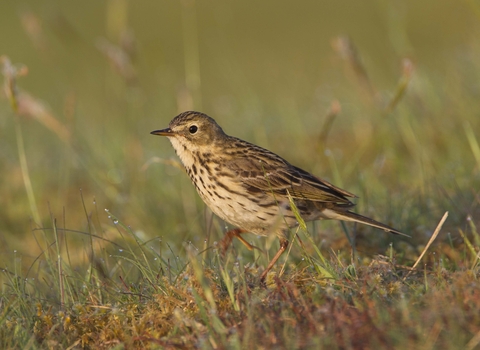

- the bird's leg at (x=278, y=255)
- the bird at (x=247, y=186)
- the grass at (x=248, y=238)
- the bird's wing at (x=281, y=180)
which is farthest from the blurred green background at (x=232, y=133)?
the bird's leg at (x=278, y=255)

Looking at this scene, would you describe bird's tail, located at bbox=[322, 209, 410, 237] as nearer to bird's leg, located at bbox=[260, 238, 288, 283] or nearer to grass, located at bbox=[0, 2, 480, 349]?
grass, located at bbox=[0, 2, 480, 349]

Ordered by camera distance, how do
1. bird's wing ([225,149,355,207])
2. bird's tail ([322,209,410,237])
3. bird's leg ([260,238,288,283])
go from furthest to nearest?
1. bird's wing ([225,149,355,207])
2. bird's tail ([322,209,410,237])
3. bird's leg ([260,238,288,283])

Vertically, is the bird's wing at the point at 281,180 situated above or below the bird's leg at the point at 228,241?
above

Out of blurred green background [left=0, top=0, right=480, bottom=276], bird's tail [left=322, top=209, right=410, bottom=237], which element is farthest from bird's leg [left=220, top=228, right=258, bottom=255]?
bird's tail [left=322, top=209, right=410, bottom=237]

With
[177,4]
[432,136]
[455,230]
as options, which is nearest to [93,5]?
[177,4]

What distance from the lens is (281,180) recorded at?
5562mm

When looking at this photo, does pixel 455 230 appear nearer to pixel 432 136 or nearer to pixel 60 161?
pixel 432 136

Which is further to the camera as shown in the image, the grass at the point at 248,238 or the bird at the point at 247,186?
the bird at the point at 247,186

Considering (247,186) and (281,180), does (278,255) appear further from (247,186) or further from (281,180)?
(281,180)

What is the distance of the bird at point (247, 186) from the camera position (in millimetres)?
5230

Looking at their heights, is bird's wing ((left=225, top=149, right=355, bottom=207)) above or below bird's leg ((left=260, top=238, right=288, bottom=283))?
above

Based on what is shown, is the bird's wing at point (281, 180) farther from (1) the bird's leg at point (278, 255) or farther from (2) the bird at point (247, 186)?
(1) the bird's leg at point (278, 255)

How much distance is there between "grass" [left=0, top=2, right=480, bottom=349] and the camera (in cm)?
351

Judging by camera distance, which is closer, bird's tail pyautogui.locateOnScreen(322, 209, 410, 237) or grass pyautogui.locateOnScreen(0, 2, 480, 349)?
grass pyautogui.locateOnScreen(0, 2, 480, 349)
